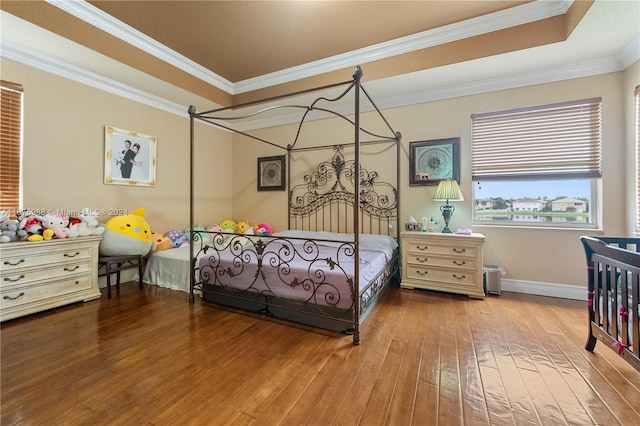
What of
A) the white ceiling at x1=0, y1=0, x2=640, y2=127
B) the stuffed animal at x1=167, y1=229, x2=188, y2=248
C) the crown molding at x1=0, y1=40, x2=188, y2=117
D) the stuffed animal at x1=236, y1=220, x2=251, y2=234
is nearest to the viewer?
the white ceiling at x1=0, y1=0, x2=640, y2=127

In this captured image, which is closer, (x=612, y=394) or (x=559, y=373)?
(x=612, y=394)

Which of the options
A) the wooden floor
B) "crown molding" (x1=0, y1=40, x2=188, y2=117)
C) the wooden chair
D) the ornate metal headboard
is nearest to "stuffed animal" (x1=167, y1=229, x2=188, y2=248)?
the wooden chair

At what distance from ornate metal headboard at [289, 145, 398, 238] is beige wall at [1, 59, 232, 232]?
5.85 feet

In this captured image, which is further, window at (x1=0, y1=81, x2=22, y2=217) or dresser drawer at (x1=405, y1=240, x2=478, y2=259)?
dresser drawer at (x1=405, y1=240, x2=478, y2=259)

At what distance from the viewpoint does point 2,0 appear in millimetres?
2016

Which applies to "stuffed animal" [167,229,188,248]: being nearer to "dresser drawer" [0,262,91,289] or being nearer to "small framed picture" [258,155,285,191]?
"dresser drawer" [0,262,91,289]

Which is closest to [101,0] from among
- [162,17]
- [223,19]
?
[162,17]

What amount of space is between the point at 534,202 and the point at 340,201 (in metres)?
2.50

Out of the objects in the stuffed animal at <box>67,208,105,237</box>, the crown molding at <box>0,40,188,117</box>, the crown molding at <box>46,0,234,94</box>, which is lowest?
the stuffed animal at <box>67,208,105,237</box>

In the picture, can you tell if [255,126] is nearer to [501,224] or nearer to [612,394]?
[501,224]

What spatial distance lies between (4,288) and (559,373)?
4.34 meters

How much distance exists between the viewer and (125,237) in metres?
3.08

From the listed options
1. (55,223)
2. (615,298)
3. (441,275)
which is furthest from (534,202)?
(55,223)

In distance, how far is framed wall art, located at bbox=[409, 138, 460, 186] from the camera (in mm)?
3418
